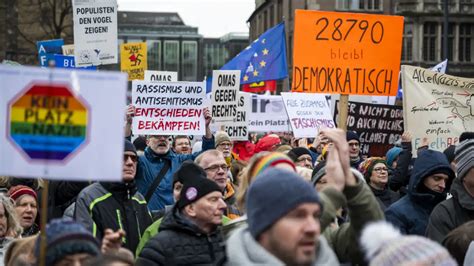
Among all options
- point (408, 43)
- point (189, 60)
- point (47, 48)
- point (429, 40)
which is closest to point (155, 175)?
point (47, 48)

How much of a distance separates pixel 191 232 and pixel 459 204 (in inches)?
78.9

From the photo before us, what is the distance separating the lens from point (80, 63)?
13.0m

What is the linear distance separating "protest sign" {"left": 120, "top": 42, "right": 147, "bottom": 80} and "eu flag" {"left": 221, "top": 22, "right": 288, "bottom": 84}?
230cm

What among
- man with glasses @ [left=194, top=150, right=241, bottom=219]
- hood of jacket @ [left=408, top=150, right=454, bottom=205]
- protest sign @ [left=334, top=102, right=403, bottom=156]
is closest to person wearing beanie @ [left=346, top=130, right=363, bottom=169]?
protest sign @ [left=334, top=102, right=403, bottom=156]

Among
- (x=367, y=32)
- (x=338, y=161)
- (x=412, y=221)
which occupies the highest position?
(x=367, y=32)

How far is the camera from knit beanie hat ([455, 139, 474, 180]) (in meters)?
6.68

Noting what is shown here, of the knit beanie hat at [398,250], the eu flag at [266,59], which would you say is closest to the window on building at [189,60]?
the eu flag at [266,59]

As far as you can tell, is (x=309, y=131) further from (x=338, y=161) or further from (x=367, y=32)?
(x=338, y=161)

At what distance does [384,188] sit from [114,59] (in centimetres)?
543

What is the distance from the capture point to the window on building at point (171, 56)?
112312 mm

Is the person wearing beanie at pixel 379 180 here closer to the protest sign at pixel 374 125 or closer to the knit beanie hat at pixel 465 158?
the knit beanie hat at pixel 465 158

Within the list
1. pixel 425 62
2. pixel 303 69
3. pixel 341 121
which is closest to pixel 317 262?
pixel 341 121

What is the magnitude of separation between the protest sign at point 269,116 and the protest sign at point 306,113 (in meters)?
2.91

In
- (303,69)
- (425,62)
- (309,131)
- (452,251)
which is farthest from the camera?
(425,62)
